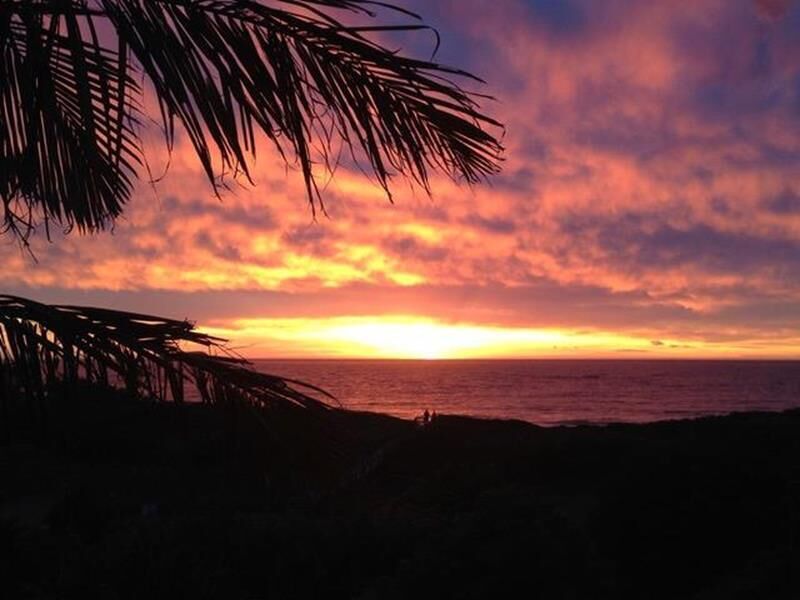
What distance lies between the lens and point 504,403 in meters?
78.6

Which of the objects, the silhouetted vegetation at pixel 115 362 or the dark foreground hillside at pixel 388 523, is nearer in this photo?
the silhouetted vegetation at pixel 115 362

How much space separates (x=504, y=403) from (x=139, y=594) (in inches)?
2799

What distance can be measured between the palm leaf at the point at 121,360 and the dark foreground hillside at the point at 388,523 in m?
0.08

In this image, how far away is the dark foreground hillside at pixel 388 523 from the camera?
2.57m

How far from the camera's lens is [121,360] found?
7.78ft

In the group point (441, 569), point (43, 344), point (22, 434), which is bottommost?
point (441, 569)

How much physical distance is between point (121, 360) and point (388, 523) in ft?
35.5

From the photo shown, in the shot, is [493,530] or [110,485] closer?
[493,530]

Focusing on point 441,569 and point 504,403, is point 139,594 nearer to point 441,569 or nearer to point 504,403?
point 441,569

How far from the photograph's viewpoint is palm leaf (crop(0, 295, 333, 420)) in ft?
7.43

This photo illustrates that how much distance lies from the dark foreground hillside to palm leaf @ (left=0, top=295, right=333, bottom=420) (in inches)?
3.2

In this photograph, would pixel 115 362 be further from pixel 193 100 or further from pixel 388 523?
pixel 388 523

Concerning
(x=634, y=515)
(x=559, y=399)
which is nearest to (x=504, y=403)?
(x=559, y=399)

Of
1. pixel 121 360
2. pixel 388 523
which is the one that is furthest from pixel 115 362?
pixel 388 523
